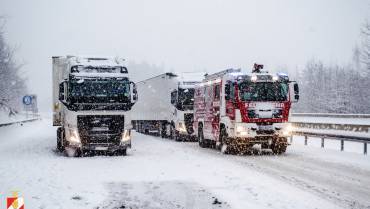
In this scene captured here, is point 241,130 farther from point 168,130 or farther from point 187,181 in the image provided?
point 168,130

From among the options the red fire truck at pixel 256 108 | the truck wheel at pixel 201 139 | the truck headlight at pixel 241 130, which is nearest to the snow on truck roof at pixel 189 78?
the truck wheel at pixel 201 139

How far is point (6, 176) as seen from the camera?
39.3 ft

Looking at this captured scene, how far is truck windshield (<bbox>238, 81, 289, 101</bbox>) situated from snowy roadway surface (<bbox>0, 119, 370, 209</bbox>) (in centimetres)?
213

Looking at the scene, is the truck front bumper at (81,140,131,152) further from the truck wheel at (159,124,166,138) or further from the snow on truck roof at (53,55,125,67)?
the truck wheel at (159,124,166,138)

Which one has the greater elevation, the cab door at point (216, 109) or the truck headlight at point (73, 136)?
the cab door at point (216, 109)

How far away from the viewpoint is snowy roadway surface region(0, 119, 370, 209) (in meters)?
8.67

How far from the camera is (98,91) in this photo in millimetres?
17516

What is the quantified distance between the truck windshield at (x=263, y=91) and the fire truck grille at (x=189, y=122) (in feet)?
28.4

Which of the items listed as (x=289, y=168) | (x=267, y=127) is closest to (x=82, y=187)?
(x=289, y=168)

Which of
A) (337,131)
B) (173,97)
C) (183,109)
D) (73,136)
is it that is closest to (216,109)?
(73,136)

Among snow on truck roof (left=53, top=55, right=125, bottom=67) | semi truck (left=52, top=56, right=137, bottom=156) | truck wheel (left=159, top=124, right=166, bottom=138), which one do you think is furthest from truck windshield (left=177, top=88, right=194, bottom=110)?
semi truck (left=52, top=56, right=137, bottom=156)

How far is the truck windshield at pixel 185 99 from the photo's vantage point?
1059 inches

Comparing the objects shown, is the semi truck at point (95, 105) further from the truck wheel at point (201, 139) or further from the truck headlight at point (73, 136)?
the truck wheel at point (201, 139)

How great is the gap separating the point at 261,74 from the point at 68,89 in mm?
6896
